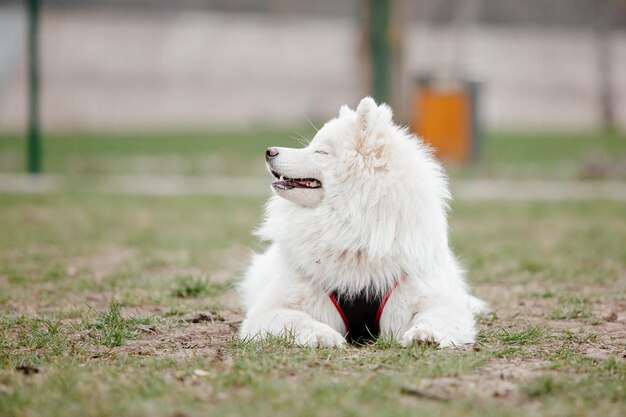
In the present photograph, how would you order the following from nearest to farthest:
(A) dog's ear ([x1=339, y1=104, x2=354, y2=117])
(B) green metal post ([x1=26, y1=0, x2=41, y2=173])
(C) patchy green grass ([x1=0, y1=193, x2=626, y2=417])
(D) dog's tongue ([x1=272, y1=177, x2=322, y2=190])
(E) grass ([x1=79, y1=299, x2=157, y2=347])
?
(C) patchy green grass ([x1=0, y1=193, x2=626, y2=417]) < (E) grass ([x1=79, y1=299, x2=157, y2=347]) < (D) dog's tongue ([x1=272, y1=177, x2=322, y2=190]) < (A) dog's ear ([x1=339, y1=104, x2=354, y2=117]) < (B) green metal post ([x1=26, y1=0, x2=41, y2=173])

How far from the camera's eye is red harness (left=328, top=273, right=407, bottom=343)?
4910 mm

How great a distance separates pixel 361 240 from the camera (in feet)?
16.2

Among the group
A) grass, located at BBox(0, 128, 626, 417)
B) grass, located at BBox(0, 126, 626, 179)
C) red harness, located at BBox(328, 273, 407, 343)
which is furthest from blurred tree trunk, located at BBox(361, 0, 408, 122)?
red harness, located at BBox(328, 273, 407, 343)

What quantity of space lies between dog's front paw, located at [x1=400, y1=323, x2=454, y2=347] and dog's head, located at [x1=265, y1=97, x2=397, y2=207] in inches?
37.2

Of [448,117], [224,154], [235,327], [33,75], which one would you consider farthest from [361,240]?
[224,154]

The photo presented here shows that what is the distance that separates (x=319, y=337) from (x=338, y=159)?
45.6 inches

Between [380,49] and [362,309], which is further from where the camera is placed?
[380,49]

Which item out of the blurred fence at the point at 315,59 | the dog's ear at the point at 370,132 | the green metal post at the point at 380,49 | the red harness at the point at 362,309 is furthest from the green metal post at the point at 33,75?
the red harness at the point at 362,309

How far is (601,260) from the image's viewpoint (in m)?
8.27

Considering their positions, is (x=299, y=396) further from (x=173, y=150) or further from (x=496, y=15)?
(x=496, y=15)

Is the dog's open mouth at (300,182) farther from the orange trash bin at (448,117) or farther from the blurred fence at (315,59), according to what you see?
the blurred fence at (315,59)

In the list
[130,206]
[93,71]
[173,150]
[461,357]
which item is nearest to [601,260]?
[461,357]

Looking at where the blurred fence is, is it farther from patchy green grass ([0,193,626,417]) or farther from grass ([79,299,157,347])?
grass ([79,299,157,347])

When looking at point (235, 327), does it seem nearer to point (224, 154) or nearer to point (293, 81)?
point (224, 154)
